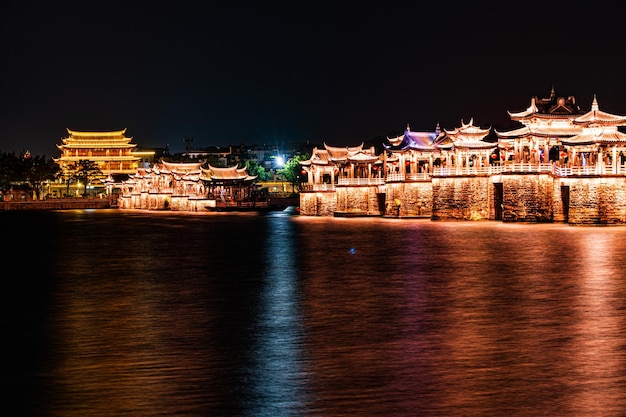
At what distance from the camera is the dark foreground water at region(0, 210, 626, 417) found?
370 inches

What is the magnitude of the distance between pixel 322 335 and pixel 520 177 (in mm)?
28710

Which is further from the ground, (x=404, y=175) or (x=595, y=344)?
(x=404, y=175)

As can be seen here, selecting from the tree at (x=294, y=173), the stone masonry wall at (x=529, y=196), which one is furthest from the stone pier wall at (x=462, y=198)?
the tree at (x=294, y=173)

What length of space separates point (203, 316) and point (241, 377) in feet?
16.4

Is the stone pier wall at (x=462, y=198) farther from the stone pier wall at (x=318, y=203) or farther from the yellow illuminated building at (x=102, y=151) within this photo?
the yellow illuminated building at (x=102, y=151)

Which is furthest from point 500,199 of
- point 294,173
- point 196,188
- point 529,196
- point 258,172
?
point 258,172

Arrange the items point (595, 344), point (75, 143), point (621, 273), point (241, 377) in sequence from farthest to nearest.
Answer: point (75, 143) → point (621, 273) → point (595, 344) → point (241, 377)

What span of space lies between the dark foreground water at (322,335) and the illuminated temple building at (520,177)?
9131 millimetres

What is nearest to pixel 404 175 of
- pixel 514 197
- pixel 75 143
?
pixel 514 197

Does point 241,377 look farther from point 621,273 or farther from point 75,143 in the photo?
point 75,143

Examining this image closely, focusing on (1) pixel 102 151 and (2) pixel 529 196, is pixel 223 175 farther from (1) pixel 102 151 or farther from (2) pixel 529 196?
(2) pixel 529 196

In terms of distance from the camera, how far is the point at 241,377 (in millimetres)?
10477

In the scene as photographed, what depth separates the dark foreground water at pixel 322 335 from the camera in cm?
940

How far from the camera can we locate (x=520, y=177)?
40.0 m
